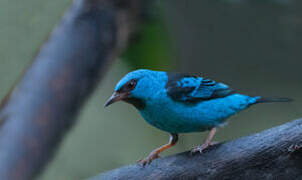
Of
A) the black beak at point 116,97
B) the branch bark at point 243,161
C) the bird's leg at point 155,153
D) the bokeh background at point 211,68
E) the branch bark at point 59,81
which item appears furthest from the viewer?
the bokeh background at point 211,68

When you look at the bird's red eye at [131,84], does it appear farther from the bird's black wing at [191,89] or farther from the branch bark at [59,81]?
the branch bark at [59,81]

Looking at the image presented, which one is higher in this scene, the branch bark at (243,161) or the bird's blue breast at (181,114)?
the bird's blue breast at (181,114)

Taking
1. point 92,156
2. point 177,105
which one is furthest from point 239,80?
point 177,105

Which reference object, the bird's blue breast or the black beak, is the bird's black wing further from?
the black beak

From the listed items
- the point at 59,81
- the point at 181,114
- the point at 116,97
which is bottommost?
the point at 181,114

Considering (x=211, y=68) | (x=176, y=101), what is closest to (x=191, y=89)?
(x=176, y=101)

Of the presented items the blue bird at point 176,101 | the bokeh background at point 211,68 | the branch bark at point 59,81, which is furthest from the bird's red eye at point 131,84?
the bokeh background at point 211,68

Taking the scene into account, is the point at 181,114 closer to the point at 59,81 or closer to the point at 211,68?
the point at 59,81
